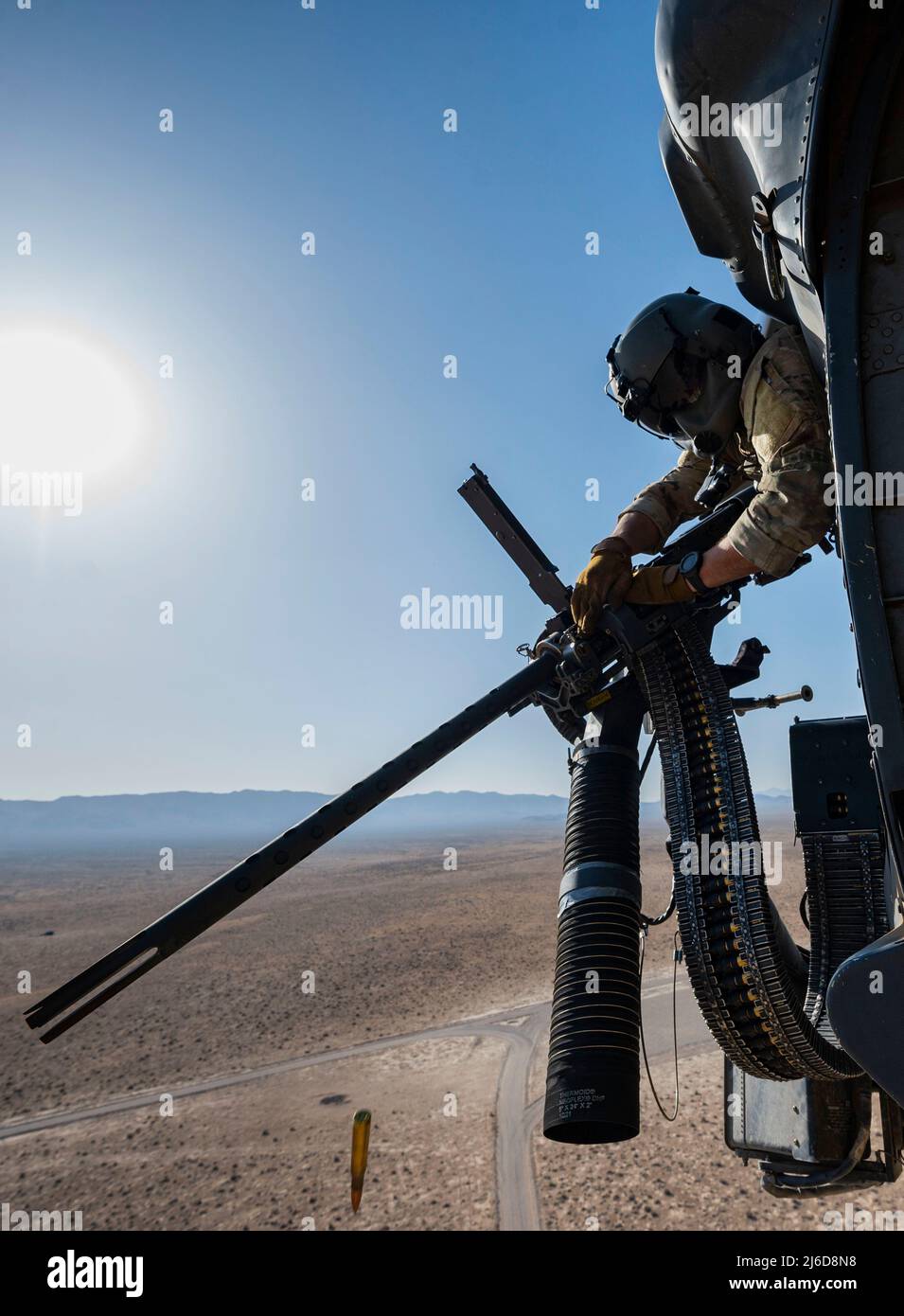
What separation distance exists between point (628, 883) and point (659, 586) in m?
2.22

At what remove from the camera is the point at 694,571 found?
505cm

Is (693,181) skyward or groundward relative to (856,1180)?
skyward

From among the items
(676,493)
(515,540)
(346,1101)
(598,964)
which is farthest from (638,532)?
(346,1101)

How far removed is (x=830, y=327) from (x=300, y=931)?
41160mm

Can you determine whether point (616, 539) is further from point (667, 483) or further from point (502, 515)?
point (502, 515)

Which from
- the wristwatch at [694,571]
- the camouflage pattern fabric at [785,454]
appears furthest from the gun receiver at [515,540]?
the camouflage pattern fabric at [785,454]

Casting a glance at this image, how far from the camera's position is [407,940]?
35.2 m

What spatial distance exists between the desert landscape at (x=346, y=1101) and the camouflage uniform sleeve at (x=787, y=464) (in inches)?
465

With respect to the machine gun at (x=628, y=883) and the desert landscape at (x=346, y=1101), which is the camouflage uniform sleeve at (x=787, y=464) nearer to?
the machine gun at (x=628, y=883)

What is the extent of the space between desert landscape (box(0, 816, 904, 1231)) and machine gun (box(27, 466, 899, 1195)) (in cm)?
896

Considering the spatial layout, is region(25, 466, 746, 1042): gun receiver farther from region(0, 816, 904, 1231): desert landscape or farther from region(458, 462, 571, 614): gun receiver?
region(0, 816, 904, 1231): desert landscape

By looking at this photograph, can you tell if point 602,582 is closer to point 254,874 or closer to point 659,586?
point 659,586

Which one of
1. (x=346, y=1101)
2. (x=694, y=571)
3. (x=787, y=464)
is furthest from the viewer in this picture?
(x=346, y=1101)
